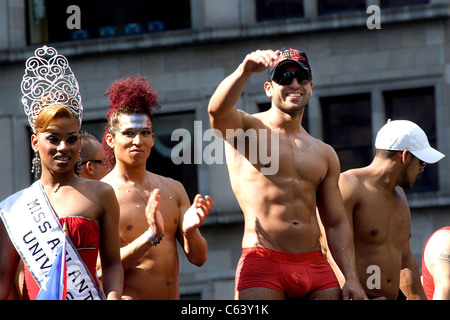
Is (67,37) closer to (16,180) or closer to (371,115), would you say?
(16,180)

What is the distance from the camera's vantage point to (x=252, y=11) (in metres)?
21.9

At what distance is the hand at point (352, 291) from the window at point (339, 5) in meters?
11.8

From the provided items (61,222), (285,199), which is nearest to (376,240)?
Result: (285,199)

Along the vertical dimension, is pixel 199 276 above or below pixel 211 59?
below

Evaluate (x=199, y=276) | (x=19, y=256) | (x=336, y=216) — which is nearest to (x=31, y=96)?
(x=19, y=256)

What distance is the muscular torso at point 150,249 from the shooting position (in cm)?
1054

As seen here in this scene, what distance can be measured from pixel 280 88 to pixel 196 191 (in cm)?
1169

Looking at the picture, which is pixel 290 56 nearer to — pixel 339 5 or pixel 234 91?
pixel 234 91

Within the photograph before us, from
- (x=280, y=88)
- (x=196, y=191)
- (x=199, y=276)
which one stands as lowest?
(x=199, y=276)

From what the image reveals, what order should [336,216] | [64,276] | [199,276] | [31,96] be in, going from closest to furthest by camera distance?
[64,276], [31,96], [336,216], [199,276]

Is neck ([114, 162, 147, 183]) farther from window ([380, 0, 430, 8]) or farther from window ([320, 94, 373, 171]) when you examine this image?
window ([380, 0, 430, 8])

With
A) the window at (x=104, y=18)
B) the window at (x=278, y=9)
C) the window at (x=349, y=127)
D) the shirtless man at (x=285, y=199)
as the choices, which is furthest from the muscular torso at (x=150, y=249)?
the window at (x=104, y=18)

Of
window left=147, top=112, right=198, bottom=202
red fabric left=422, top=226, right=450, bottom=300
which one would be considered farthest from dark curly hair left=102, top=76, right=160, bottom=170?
window left=147, top=112, right=198, bottom=202

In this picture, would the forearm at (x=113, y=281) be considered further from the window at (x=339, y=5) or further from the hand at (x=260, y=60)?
the window at (x=339, y=5)
